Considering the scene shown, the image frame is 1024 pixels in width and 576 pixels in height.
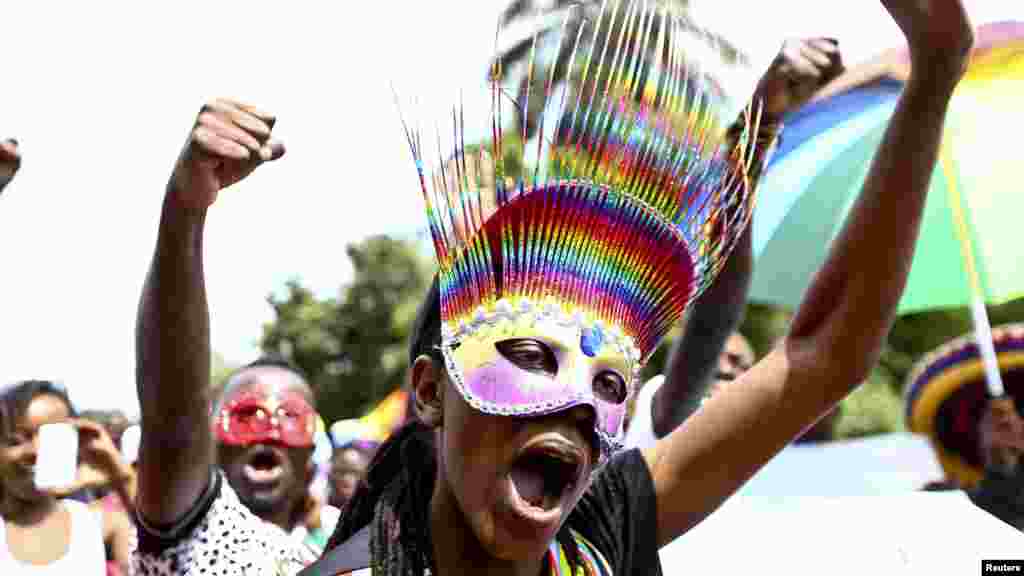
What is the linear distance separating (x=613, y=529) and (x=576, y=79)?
76cm

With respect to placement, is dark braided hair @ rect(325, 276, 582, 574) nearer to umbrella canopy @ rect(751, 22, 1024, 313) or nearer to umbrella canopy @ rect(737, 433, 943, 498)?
umbrella canopy @ rect(737, 433, 943, 498)

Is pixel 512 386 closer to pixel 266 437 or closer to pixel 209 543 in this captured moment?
pixel 209 543

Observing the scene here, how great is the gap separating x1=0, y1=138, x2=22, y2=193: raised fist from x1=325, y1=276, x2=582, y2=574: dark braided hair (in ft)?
4.03

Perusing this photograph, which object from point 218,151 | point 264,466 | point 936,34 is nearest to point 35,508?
point 264,466

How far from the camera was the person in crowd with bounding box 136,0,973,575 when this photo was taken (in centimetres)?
219

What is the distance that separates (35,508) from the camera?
Answer: 208 inches

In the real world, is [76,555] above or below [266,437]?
below

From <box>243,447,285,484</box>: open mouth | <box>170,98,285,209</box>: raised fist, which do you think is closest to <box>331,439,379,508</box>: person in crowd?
<box>243,447,285,484</box>: open mouth

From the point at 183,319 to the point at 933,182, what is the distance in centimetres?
373

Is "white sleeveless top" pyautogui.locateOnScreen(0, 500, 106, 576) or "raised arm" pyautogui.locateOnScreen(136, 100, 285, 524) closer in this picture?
"raised arm" pyautogui.locateOnScreen(136, 100, 285, 524)

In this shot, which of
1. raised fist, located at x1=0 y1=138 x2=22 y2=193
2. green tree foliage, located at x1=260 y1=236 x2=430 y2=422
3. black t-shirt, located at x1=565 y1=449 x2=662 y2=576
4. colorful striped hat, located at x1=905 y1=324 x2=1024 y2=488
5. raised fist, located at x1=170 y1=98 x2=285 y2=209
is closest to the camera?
raised fist, located at x1=170 y1=98 x2=285 y2=209

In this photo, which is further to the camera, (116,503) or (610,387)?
(116,503)

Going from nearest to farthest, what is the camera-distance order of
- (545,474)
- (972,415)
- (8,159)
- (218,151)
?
(218,151) → (545,474) → (8,159) → (972,415)

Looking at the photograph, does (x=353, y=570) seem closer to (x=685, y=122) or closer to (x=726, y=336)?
(x=685, y=122)
